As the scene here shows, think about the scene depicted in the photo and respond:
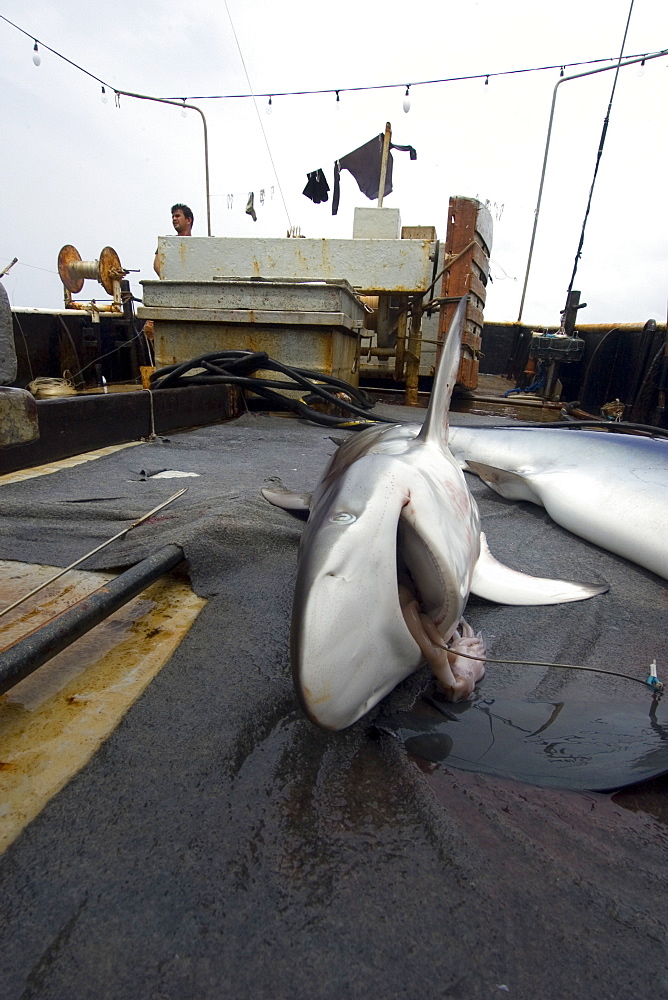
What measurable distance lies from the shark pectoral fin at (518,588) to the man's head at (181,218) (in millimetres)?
7754

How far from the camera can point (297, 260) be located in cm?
559

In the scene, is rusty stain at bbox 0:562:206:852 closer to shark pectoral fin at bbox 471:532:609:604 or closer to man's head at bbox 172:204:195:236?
shark pectoral fin at bbox 471:532:609:604

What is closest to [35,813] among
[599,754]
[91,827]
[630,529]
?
[91,827]

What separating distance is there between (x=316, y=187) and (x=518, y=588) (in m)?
10.2

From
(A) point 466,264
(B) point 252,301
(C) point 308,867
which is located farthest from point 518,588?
(A) point 466,264

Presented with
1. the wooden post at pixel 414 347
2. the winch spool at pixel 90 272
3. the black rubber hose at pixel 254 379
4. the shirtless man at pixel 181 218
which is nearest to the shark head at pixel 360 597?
the black rubber hose at pixel 254 379

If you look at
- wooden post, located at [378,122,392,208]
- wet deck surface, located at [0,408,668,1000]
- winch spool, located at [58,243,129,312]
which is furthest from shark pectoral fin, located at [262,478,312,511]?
winch spool, located at [58,243,129,312]

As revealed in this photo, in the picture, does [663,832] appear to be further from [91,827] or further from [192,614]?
[192,614]

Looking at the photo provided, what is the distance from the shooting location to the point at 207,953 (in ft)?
1.84

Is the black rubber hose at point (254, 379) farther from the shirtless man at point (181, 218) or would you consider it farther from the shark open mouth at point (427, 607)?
the shirtless man at point (181, 218)

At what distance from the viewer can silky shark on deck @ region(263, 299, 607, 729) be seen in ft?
2.33

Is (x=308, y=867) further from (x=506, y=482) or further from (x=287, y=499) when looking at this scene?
(x=506, y=482)

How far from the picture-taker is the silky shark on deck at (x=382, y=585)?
0.71 meters

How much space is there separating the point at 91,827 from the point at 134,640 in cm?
51
